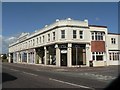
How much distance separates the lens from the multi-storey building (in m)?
46.8

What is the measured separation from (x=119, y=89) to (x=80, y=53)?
154 feet

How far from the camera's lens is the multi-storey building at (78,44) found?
153ft

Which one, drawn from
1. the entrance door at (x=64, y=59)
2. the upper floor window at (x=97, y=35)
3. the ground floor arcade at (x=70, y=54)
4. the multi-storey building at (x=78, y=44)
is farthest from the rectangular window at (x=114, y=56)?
the entrance door at (x=64, y=59)

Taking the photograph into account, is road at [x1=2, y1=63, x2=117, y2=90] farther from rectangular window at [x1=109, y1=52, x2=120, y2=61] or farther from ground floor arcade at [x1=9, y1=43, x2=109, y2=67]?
rectangular window at [x1=109, y1=52, x2=120, y2=61]

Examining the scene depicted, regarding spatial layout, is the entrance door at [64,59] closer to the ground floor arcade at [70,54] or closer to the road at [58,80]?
the ground floor arcade at [70,54]

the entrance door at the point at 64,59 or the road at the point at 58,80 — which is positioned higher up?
the entrance door at the point at 64,59

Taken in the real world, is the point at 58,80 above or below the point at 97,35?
below

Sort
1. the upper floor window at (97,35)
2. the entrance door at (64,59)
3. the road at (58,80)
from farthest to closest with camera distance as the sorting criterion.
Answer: the upper floor window at (97,35) → the entrance door at (64,59) → the road at (58,80)

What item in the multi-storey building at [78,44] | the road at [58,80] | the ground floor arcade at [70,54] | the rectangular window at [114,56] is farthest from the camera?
the rectangular window at [114,56]

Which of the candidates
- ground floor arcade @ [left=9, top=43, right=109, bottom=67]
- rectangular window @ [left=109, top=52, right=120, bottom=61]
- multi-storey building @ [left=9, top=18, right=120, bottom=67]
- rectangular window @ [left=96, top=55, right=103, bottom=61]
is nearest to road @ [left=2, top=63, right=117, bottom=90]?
ground floor arcade @ [left=9, top=43, right=109, bottom=67]

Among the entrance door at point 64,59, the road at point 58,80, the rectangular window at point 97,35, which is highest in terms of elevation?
the rectangular window at point 97,35

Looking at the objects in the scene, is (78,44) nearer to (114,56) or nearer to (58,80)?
(114,56)

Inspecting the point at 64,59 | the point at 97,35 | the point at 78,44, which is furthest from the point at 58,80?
the point at 97,35

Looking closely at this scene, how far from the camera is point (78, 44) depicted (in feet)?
157
